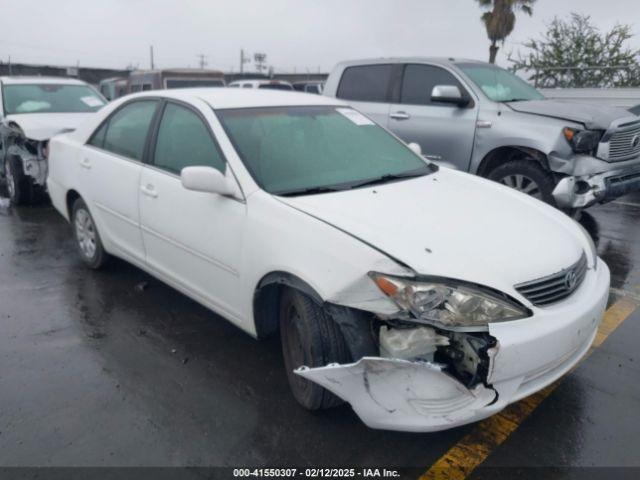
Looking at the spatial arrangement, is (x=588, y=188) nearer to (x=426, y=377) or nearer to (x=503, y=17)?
(x=426, y=377)

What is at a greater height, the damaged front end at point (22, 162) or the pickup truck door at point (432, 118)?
the pickup truck door at point (432, 118)

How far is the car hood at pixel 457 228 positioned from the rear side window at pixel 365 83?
3712mm

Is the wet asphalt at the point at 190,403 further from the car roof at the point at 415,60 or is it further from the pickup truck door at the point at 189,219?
the car roof at the point at 415,60

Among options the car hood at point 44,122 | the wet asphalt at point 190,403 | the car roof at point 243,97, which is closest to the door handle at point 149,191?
the car roof at point 243,97

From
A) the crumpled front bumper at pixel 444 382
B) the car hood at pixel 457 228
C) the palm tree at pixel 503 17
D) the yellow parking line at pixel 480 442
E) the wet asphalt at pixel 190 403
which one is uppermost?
the palm tree at pixel 503 17

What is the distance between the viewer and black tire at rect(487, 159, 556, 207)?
537cm

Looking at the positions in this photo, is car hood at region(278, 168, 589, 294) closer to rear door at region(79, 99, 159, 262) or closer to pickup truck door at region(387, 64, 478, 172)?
rear door at region(79, 99, 159, 262)

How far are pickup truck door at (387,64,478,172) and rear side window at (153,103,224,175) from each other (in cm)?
332

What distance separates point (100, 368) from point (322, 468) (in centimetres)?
155

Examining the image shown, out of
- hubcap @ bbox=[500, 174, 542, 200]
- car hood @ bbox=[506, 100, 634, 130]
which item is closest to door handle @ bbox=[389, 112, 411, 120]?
car hood @ bbox=[506, 100, 634, 130]

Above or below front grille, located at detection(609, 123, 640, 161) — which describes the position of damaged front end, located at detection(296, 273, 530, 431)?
below

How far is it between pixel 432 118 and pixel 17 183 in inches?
204

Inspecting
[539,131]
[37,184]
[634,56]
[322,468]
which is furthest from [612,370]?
[634,56]

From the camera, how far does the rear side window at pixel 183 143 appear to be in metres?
3.30
